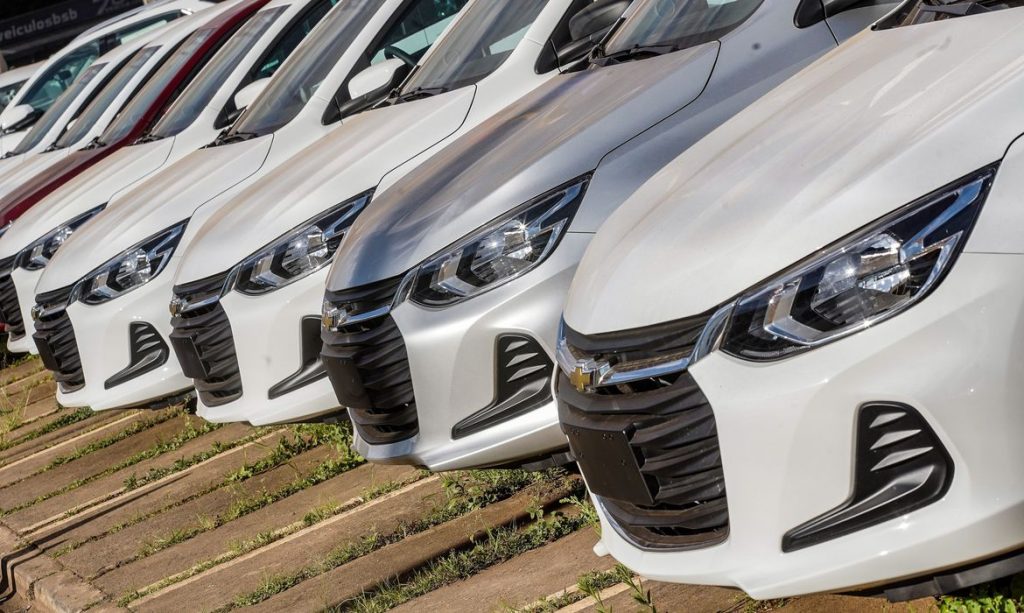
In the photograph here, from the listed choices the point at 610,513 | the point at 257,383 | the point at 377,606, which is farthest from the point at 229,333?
the point at 610,513

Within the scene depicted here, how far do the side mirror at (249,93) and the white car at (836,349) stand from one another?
15.1 feet

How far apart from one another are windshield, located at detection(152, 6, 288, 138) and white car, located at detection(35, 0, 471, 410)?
1301 millimetres

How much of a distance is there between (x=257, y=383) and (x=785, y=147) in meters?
3.05

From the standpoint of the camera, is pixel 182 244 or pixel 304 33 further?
pixel 304 33

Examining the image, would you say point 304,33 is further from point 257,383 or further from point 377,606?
point 377,606

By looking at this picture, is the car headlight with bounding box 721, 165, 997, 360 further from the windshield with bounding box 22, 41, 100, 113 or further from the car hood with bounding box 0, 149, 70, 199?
the windshield with bounding box 22, 41, 100, 113

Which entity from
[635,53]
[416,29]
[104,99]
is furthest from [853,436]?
[104,99]

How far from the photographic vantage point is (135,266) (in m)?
6.85

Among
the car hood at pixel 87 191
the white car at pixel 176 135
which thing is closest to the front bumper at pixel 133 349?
the white car at pixel 176 135

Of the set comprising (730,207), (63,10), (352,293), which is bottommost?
(63,10)

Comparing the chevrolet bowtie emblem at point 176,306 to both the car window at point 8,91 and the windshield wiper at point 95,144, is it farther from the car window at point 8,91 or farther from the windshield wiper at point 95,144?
the car window at point 8,91

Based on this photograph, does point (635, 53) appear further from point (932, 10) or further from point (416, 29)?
point (416, 29)

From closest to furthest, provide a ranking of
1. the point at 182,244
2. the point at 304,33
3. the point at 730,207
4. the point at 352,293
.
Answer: the point at 730,207
the point at 352,293
the point at 182,244
the point at 304,33

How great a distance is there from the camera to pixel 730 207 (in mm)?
2947
